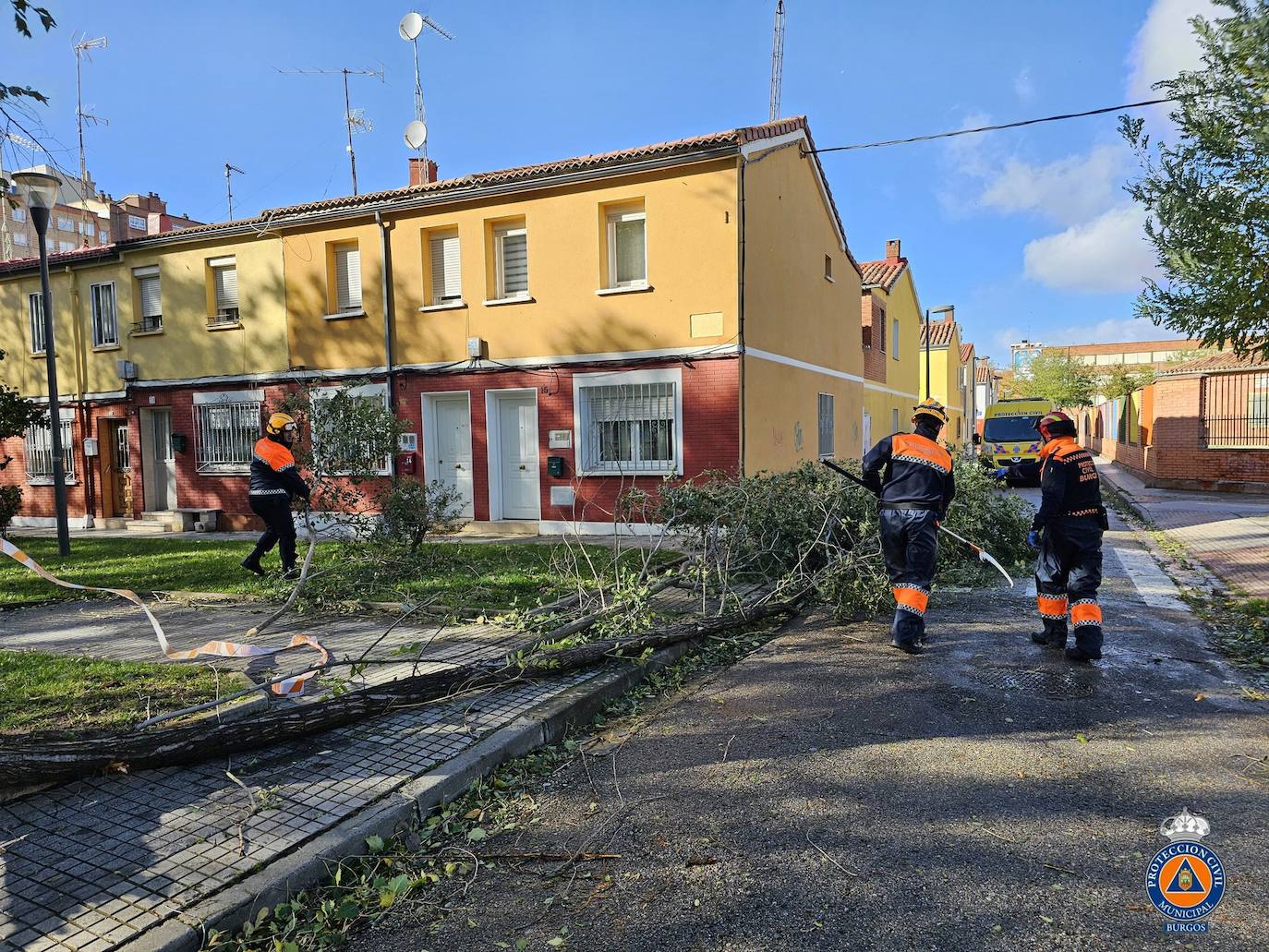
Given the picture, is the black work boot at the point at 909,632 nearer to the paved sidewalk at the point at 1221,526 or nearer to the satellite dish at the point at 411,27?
the paved sidewalk at the point at 1221,526

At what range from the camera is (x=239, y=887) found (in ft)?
9.34

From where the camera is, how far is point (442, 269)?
558 inches

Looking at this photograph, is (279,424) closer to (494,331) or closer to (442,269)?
(494,331)

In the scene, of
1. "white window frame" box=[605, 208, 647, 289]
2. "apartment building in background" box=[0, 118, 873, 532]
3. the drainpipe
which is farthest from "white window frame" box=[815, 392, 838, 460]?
the drainpipe

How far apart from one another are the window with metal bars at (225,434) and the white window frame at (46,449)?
402cm

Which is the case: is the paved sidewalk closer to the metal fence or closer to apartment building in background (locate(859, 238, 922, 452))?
the metal fence

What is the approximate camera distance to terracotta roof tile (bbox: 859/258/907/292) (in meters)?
24.1

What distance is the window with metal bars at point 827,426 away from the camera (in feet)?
55.8

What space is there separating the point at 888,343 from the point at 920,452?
795 inches

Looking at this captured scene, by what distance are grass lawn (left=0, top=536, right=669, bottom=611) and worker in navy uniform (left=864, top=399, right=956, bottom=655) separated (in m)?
2.49

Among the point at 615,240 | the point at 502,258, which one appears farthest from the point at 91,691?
the point at 502,258

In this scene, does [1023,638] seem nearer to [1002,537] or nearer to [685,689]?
[685,689]

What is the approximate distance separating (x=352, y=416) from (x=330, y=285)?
288 inches

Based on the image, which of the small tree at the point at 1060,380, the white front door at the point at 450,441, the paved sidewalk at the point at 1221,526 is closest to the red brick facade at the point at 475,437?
the white front door at the point at 450,441
